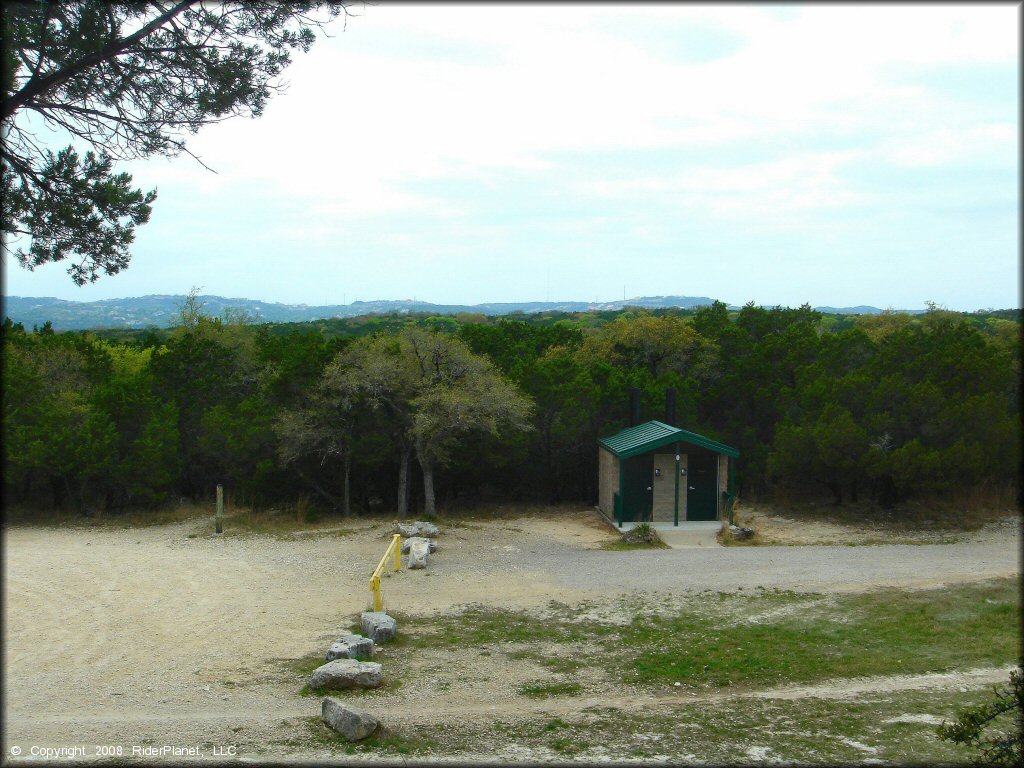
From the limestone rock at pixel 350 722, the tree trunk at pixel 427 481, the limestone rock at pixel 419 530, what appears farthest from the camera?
the tree trunk at pixel 427 481

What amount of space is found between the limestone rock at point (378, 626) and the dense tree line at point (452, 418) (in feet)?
25.2

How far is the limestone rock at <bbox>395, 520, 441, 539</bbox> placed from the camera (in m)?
17.0

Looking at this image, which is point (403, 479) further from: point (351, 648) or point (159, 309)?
point (159, 309)

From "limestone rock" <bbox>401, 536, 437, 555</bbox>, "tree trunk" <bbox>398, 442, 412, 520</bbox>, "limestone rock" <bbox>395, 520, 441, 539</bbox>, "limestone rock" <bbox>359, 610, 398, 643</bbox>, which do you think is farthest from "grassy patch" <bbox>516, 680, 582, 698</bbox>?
"tree trunk" <bbox>398, 442, 412, 520</bbox>

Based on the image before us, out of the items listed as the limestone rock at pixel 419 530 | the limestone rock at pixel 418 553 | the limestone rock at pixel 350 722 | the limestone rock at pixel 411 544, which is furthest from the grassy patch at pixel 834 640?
the limestone rock at pixel 419 530

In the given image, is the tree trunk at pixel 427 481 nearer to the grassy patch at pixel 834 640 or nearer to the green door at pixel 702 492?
the green door at pixel 702 492

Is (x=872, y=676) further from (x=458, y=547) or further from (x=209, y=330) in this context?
(x=209, y=330)

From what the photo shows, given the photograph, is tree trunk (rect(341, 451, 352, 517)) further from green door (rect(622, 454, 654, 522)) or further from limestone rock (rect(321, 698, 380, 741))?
limestone rock (rect(321, 698, 380, 741))

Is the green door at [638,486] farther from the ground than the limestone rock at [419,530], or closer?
farther from the ground

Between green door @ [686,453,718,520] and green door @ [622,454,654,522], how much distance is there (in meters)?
0.92

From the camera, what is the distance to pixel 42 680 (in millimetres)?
8875

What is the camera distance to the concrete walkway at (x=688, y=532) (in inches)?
685

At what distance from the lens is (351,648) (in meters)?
9.50

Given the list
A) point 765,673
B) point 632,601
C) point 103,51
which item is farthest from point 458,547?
point 103,51
